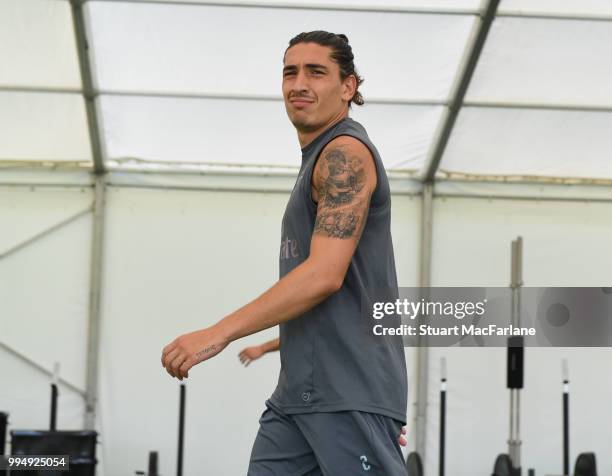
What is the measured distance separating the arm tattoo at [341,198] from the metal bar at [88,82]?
5380mm

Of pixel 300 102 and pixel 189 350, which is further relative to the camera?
pixel 300 102

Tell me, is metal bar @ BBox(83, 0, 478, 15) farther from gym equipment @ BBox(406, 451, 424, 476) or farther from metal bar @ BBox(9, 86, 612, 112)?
gym equipment @ BBox(406, 451, 424, 476)

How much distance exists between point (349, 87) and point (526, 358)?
21.7 ft

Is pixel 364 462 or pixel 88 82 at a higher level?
pixel 88 82

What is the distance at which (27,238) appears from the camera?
8625 mm

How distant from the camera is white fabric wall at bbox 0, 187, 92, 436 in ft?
28.2

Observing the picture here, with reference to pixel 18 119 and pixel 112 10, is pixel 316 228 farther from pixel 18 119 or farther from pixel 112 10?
pixel 18 119

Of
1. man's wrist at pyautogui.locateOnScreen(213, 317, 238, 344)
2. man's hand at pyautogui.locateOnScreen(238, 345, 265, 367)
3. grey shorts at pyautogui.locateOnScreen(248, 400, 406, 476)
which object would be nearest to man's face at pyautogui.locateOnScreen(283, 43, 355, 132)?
man's wrist at pyautogui.locateOnScreen(213, 317, 238, 344)

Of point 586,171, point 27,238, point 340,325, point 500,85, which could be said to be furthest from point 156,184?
point 340,325

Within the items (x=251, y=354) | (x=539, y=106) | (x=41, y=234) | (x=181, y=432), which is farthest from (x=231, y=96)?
(x=251, y=354)

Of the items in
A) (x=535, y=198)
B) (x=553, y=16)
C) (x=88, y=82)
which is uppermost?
(x=553, y=16)

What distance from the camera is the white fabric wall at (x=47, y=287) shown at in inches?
338

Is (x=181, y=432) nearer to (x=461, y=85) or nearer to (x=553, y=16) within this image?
(x=461, y=85)

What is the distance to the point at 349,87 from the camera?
8.09 ft
